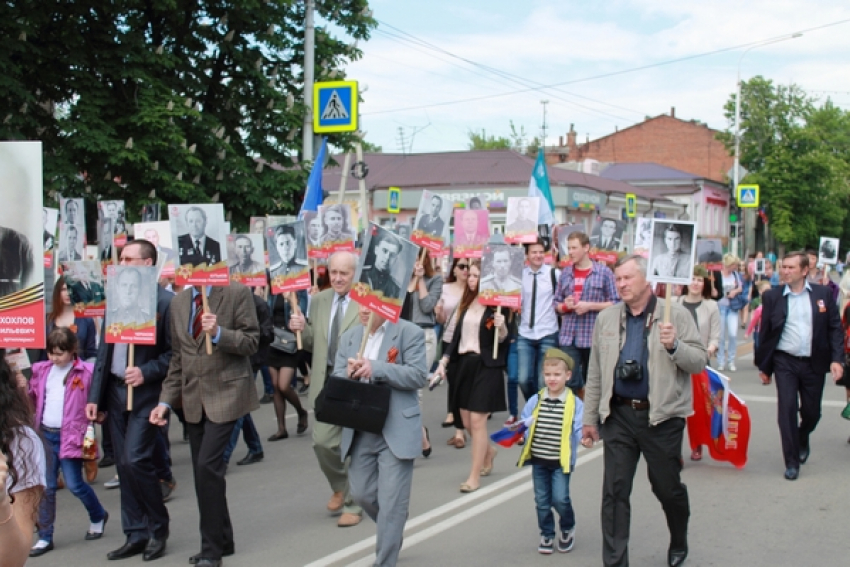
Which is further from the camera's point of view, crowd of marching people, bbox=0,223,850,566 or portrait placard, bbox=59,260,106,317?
portrait placard, bbox=59,260,106,317

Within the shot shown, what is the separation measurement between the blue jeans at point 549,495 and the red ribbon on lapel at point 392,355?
1.25 meters


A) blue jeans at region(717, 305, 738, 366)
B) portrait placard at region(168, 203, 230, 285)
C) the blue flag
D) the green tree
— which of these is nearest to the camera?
portrait placard at region(168, 203, 230, 285)

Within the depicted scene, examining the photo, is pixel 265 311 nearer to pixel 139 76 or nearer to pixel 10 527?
→ pixel 10 527

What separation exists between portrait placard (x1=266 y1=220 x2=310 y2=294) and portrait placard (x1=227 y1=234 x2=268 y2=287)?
327 mm

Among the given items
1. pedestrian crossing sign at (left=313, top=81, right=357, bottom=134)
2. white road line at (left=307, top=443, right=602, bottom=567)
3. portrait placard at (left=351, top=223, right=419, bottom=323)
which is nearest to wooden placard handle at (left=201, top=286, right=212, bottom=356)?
portrait placard at (left=351, top=223, right=419, bottom=323)

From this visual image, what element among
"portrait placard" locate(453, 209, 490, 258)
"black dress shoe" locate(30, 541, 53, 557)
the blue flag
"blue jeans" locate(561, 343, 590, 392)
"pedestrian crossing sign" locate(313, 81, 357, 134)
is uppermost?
"pedestrian crossing sign" locate(313, 81, 357, 134)

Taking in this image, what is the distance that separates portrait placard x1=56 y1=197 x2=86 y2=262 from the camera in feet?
38.4

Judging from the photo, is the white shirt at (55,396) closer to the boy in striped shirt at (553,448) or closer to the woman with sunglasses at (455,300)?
the boy in striped shirt at (553,448)

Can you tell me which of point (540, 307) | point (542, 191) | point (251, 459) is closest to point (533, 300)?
point (540, 307)

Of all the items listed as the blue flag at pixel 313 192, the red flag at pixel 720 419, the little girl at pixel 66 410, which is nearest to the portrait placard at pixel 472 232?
the red flag at pixel 720 419

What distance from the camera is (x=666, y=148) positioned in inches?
2886

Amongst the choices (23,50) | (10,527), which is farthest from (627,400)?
(23,50)

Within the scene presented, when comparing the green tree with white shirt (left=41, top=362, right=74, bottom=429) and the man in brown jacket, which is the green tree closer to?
white shirt (left=41, top=362, right=74, bottom=429)

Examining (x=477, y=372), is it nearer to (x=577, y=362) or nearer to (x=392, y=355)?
(x=577, y=362)
